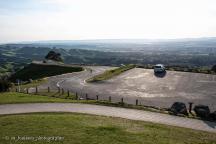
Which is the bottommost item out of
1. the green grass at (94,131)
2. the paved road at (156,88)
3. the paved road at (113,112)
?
Result: the paved road at (156,88)

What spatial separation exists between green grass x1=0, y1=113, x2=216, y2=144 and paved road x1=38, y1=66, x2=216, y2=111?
39.0 feet

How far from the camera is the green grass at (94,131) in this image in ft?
52.5

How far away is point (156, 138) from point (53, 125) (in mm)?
6634

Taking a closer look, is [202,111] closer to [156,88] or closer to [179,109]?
[179,109]

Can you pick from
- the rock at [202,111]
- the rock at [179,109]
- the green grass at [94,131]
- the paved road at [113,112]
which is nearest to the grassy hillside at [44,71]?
the paved road at [113,112]

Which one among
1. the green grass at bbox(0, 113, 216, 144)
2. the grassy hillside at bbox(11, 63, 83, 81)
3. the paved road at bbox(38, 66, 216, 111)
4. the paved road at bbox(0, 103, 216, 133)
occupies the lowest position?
the grassy hillside at bbox(11, 63, 83, 81)

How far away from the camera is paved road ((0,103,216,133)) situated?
20609mm

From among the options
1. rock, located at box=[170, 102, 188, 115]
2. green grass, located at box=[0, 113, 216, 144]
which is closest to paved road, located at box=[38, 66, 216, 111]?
rock, located at box=[170, 102, 188, 115]

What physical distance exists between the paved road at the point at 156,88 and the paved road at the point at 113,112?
751 cm

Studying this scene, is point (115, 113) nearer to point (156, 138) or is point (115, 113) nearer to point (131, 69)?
point (156, 138)

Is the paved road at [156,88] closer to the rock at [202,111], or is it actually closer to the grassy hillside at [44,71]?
the rock at [202,111]

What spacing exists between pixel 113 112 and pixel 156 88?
66.4 feet

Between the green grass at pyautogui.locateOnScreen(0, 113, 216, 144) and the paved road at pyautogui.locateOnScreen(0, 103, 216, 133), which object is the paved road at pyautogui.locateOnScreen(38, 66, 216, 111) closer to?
the paved road at pyautogui.locateOnScreen(0, 103, 216, 133)

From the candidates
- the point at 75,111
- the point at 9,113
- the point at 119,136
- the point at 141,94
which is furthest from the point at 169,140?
the point at 141,94
